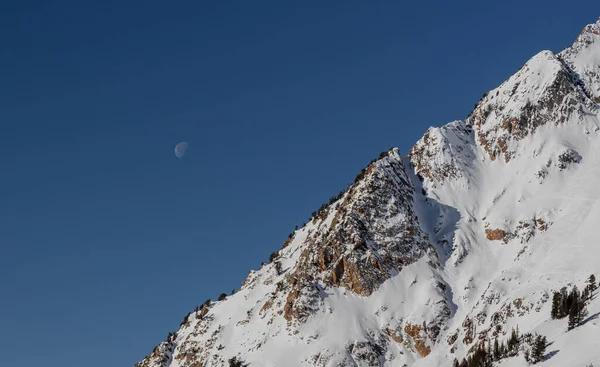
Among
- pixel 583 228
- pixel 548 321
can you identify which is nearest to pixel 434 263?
pixel 583 228

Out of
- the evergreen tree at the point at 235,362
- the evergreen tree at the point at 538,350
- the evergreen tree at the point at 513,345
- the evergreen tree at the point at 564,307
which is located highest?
the evergreen tree at the point at 235,362

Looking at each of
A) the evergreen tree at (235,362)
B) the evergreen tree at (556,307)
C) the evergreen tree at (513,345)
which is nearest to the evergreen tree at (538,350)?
the evergreen tree at (513,345)

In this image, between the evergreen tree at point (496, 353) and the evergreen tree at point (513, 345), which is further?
the evergreen tree at point (496, 353)

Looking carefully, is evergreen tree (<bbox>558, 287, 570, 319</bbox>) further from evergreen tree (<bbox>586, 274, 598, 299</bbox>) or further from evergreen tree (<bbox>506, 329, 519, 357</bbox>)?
evergreen tree (<bbox>506, 329, 519, 357</bbox>)

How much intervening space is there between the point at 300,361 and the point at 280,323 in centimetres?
1667

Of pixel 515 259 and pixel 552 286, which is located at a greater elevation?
pixel 515 259

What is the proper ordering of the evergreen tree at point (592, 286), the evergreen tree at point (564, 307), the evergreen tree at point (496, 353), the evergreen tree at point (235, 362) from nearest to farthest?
the evergreen tree at point (496, 353)
the evergreen tree at point (564, 307)
the evergreen tree at point (592, 286)
the evergreen tree at point (235, 362)

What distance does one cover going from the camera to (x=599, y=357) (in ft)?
371

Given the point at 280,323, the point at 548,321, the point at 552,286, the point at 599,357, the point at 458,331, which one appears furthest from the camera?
the point at 280,323

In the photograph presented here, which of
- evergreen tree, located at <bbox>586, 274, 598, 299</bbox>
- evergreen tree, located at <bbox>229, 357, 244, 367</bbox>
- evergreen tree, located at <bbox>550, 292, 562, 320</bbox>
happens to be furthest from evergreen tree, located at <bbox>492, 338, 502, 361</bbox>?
evergreen tree, located at <bbox>229, 357, 244, 367</bbox>

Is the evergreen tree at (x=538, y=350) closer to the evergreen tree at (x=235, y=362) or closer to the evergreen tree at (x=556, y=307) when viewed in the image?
the evergreen tree at (x=556, y=307)

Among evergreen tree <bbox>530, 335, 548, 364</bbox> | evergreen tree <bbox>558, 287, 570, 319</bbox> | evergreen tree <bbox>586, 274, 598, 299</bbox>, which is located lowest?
evergreen tree <bbox>530, 335, 548, 364</bbox>

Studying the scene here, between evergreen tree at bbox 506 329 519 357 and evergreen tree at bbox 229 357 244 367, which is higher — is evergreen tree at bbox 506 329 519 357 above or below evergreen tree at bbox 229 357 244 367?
below

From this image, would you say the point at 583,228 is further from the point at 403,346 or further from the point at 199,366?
the point at 199,366
